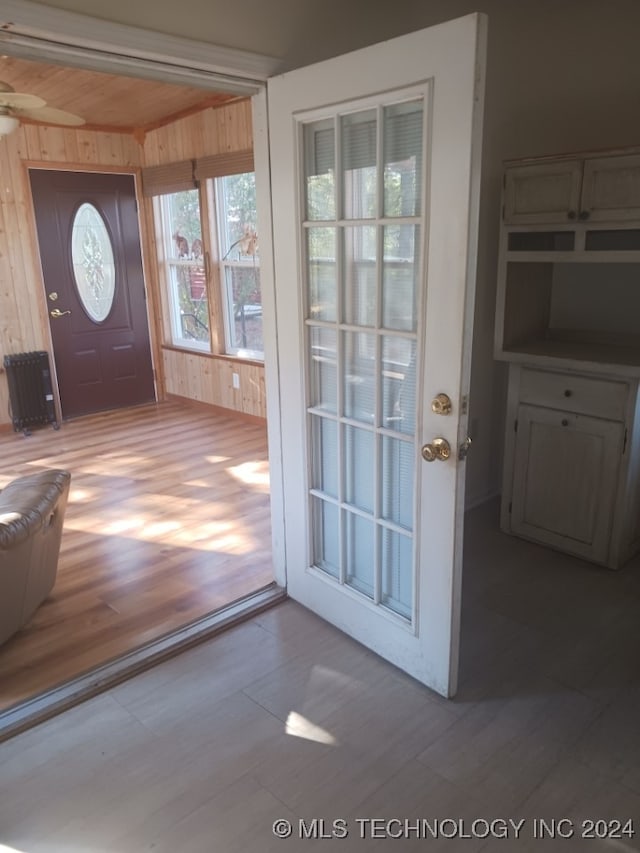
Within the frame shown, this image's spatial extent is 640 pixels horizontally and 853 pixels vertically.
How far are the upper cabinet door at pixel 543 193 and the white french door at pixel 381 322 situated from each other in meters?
1.11

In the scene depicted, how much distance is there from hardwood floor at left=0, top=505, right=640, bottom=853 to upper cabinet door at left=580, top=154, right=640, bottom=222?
159 centimetres

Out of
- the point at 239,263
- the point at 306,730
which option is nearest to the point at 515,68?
the point at 239,263

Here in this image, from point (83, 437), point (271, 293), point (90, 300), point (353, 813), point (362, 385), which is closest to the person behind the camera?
point (353, 813)

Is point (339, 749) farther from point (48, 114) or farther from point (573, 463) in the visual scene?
point (48, 114)

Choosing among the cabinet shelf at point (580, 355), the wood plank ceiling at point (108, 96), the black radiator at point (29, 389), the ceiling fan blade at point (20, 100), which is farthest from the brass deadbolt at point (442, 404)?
the black radiator at point (29, 389)

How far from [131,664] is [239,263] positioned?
3.55m

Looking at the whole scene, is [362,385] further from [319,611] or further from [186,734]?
[186,734]

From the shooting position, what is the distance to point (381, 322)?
1985 millimetres

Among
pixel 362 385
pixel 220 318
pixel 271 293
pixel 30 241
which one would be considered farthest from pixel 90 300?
pixel 362 385

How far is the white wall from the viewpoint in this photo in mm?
2205

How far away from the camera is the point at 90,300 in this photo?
566 centimetres

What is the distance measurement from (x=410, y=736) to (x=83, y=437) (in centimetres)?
396

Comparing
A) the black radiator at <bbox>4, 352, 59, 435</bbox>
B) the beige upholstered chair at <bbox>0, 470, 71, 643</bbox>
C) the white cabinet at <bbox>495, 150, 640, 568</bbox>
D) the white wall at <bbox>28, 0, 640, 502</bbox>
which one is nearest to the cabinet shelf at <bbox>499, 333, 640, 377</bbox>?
the white cabinet at <bbox>495, 150, 640, 568</bbox>

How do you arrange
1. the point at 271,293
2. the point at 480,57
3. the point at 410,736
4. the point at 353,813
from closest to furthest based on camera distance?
1. the point at 480,57
2. the point at 353,813
3. the point at 410,736
4. the point at 271,293
